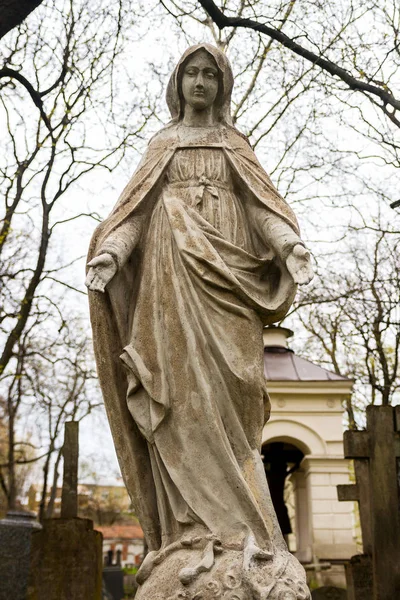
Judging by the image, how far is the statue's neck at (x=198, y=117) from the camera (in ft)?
17.1

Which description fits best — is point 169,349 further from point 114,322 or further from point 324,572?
point 324,572

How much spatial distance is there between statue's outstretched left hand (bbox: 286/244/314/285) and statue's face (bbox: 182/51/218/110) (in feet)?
4.26

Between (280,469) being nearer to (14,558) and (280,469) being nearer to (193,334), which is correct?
(14,558)

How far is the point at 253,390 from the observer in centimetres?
434

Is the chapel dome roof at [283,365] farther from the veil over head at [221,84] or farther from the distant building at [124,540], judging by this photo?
the distant building at [124,540]

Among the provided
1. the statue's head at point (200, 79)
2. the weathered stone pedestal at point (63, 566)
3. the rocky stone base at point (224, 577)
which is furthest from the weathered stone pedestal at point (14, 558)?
the statue's head at point (200, 79)

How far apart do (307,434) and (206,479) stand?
50.1ft

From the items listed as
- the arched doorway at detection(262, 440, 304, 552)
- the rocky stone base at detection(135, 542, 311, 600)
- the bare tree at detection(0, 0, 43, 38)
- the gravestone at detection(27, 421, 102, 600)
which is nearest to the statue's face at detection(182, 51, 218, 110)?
the rocky stone base at detection(135, 542, 311, 600)

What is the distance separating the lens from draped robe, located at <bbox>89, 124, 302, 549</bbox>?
4160 millimetres

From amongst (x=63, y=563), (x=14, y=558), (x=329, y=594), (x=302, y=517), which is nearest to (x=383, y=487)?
(x=63, y=563)

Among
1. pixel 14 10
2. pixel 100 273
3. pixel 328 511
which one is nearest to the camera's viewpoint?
pixel 100 273

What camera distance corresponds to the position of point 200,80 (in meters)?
5.07

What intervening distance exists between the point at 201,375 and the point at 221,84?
2.01 meters

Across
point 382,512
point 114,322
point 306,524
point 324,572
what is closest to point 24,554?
point 382,512
